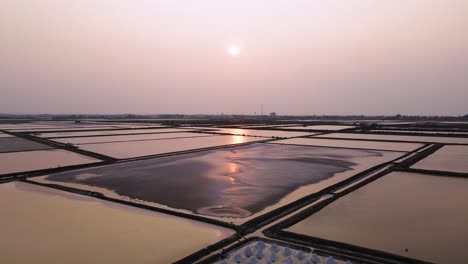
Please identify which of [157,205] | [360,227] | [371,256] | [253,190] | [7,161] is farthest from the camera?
[7,161]

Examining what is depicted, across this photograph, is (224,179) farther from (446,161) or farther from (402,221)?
(446,161)

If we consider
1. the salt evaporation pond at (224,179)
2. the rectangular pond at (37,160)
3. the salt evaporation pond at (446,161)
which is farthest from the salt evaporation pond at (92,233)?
the salt evaporation pond at (446,161)

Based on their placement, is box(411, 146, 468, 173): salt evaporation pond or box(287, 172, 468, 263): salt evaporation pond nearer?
box(287, 172, 468, 263): salt evaporation pond

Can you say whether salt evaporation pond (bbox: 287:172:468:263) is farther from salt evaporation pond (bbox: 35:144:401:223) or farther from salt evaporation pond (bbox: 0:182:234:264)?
salt evaporation pond (bbox: 0:182:234:264)

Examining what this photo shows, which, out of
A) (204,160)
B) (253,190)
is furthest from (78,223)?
(204,160)

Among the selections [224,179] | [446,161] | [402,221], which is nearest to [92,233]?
[224,179]

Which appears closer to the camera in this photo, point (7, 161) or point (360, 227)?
point (360, 227)

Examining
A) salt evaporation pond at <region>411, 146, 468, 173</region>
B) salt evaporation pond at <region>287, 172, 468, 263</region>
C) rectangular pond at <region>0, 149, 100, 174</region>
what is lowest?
salt evaporation pond at <region>287, 172, 468, 263</region>

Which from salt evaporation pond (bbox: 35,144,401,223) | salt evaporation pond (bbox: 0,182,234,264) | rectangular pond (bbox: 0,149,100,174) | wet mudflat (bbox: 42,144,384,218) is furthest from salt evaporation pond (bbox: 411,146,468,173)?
rectangular pond (bbox: 0,149,100,174)

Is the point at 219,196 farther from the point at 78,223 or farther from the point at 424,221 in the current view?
the point at 424,221
